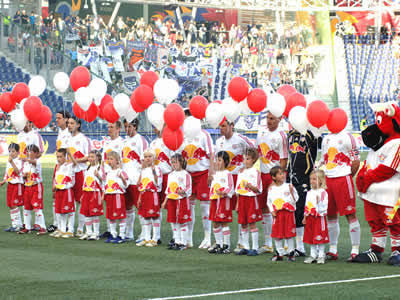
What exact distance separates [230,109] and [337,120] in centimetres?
144

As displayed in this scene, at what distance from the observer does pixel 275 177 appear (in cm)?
853

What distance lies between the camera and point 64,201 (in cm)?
1058

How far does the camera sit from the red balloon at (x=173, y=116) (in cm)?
910

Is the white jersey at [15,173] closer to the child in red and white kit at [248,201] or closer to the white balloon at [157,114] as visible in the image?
the white balloon at [157,114]

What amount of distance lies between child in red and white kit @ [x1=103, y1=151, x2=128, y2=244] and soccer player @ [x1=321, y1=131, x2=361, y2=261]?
307 centimetres

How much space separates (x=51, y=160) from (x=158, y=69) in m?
10.8

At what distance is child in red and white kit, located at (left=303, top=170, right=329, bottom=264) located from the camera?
8.12 metres

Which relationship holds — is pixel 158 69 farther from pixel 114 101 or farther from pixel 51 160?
pixel 114 101

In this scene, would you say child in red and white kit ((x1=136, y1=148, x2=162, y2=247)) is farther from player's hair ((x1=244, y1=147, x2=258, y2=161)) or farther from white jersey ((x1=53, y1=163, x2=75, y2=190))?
player's hair ((x1=244, y1=147, x2=258, y2=161))

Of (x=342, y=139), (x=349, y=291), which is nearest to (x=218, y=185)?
(x=342, y=139)

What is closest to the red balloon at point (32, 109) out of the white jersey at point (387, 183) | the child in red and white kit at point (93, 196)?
the child in red and white kit at point (93, 196)

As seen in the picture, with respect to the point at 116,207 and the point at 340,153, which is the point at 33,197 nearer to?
the point at 116,207

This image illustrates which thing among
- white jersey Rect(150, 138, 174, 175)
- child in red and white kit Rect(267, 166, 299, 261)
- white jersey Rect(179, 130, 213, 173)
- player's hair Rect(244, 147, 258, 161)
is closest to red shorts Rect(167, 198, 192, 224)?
white jersey Rect(179, 130, 213, 173)

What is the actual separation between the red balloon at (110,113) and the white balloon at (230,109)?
76.8 inches
